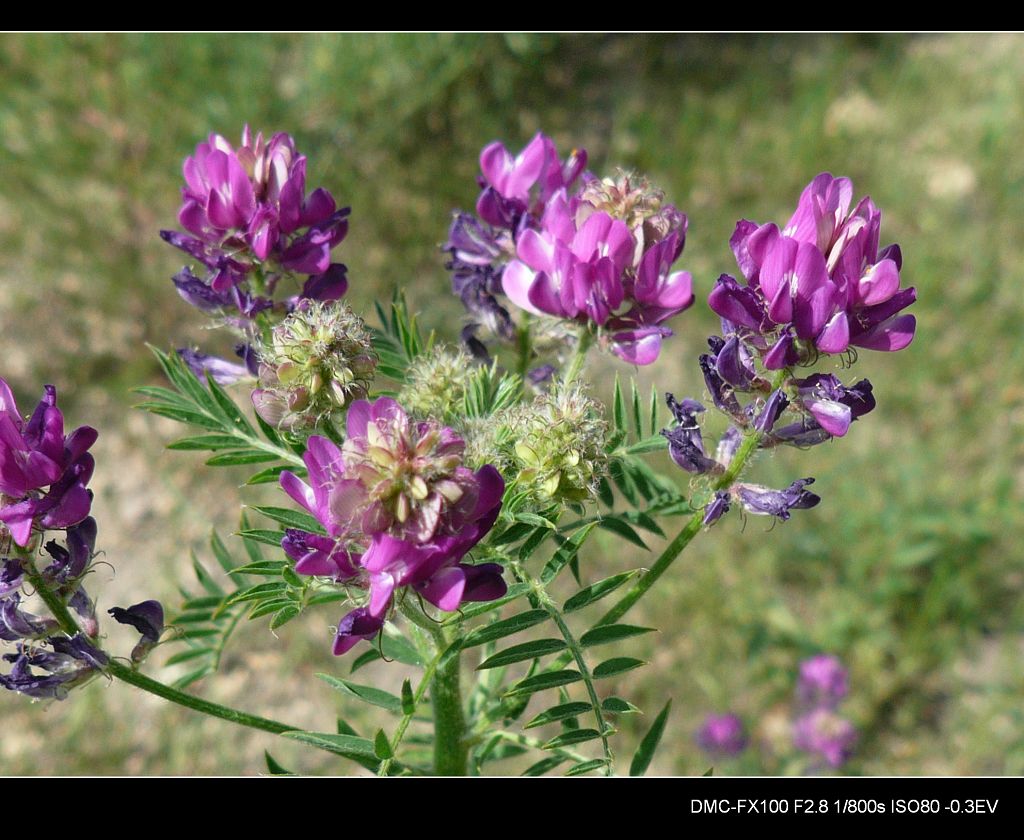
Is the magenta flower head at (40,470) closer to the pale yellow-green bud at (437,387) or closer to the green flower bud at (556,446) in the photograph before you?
the pale yellow-green bud at (437,387)

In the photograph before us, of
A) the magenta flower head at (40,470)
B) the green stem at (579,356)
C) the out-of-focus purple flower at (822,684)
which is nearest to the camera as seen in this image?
the magenta flower head at (40,470)

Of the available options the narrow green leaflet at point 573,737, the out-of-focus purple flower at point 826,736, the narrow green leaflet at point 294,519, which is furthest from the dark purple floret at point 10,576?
the out-of-focus purple flower at point 826,736

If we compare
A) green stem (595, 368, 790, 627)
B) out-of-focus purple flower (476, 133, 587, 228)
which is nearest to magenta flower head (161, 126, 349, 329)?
out-of-focus purple flower (476, 133, 587, 228)

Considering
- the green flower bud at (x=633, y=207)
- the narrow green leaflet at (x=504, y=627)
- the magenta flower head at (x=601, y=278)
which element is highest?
the green flower bud at (x=633, y=207)

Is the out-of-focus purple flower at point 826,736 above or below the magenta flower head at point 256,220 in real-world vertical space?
below

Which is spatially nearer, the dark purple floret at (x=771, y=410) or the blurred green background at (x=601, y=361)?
the dark purple floret at (x=771, y=410)

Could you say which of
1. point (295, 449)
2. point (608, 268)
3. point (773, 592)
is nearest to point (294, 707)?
point (773, 592)

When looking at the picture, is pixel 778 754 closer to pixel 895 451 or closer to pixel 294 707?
pixel 895 451
